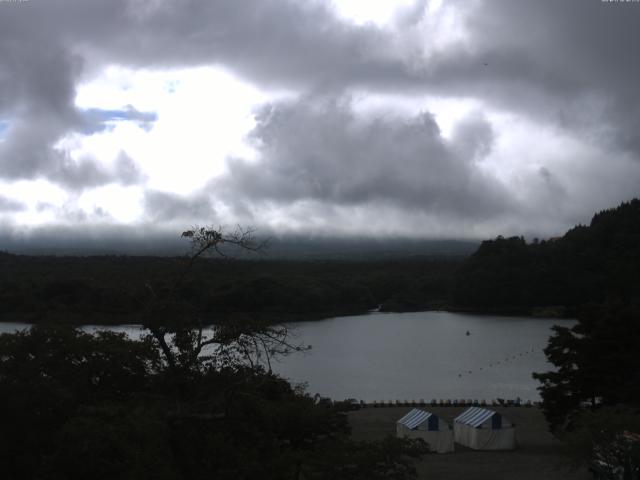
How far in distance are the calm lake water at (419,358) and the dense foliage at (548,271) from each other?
6.53 meters

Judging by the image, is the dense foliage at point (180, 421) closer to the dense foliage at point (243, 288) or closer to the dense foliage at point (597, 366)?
the dense foliage at point (243, 288)

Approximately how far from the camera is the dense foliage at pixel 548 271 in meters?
61.3

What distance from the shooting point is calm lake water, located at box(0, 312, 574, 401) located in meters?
30.2

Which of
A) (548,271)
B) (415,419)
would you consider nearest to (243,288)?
(548,271)

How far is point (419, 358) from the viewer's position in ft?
127

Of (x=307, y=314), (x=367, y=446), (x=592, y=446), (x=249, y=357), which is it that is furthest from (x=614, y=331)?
(x=307, y=314)

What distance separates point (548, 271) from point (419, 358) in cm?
2829

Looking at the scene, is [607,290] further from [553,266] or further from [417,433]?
[417,433]

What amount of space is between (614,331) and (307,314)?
38.3 metres

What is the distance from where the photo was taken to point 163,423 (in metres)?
6.36

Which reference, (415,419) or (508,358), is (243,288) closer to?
(508,358)

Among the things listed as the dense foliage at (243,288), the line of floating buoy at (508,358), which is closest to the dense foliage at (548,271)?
the dense foliage at (243,288)

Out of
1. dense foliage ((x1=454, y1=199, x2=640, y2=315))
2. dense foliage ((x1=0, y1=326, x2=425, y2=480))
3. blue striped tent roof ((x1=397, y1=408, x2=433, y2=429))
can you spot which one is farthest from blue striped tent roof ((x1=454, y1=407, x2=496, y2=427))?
dense foliage ((x1=454, y1=199, x2=640, y2=315))

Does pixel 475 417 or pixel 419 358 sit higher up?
pixel 475 417
